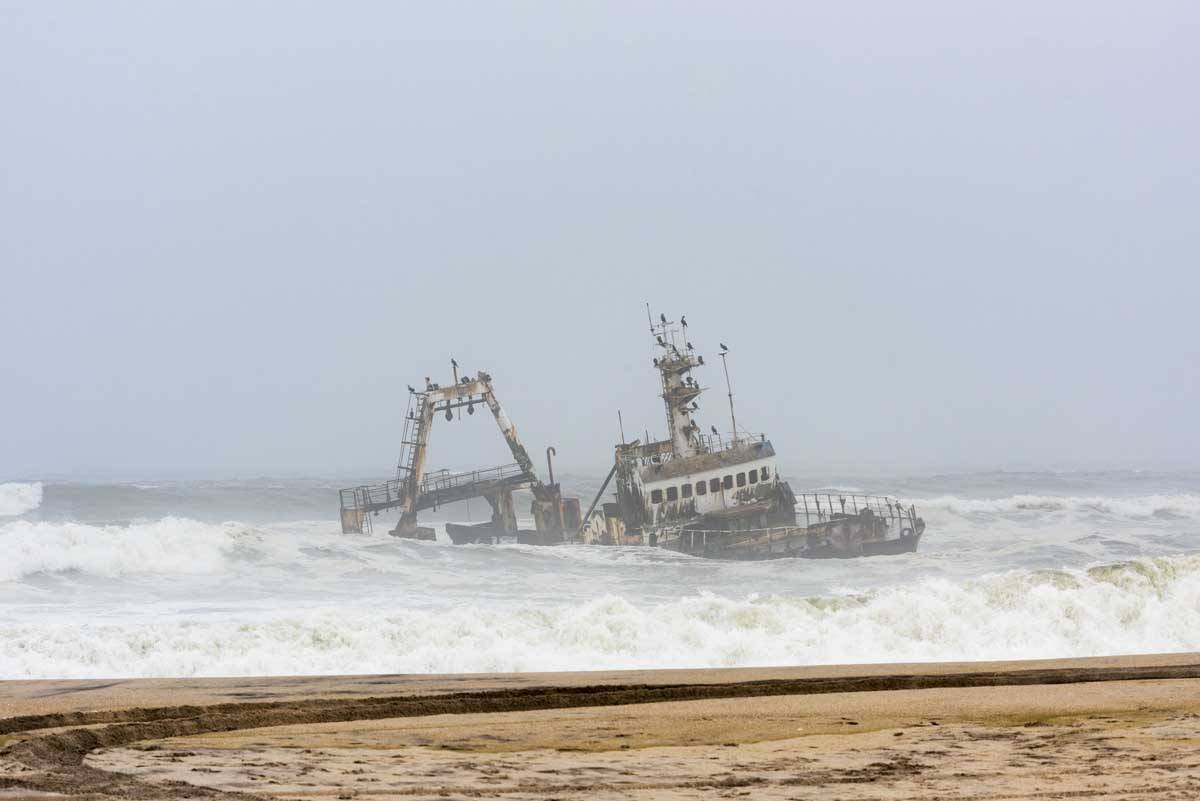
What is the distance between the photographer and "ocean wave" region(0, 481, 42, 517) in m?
34.6

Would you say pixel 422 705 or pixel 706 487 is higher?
pixel 706 487

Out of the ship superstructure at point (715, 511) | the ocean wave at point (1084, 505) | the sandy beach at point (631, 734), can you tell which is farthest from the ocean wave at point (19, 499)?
the sandy beach at point (631, 734)

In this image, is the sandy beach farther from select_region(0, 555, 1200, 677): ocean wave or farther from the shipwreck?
the shipwreck

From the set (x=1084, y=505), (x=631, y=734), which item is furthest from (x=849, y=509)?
(x=631, y=734)

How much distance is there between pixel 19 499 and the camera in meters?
36.7

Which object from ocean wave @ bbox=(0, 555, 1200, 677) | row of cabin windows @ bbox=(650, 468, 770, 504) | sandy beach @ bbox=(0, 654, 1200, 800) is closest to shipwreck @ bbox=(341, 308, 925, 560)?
row of cabin windows @ bbox=(650, 468, 770, 504)

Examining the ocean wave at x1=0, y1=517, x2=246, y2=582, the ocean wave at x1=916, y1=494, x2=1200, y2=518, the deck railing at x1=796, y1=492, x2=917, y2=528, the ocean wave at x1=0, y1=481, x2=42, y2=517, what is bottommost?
the ocean wave at x1=916, y1=494, x2=1200, y2=518

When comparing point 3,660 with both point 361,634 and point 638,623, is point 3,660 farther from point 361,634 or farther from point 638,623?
point 638,623

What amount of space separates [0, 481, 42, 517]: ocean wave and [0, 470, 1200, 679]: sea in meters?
0.12

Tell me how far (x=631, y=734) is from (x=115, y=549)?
20.4 metres

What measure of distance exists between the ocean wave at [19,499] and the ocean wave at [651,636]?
859 inches

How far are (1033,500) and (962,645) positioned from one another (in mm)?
27664

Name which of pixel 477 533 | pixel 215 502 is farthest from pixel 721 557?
pixel 215 502

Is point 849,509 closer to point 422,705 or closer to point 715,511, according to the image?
point 715,511
